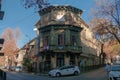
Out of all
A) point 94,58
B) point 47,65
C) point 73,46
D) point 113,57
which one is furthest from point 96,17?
point 113,57

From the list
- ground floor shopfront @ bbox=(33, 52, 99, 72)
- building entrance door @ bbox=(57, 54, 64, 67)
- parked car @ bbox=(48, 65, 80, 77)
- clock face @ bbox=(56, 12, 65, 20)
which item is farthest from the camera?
clock face @ bbox=(56, 12, 65, 20)

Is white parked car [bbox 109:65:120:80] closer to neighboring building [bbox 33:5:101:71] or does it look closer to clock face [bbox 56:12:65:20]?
neighboring building [bbox 33:5:101:71]

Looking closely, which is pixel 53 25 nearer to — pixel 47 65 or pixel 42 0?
pixel 47 65

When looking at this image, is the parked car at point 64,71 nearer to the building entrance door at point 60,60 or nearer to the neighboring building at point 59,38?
the neighboring building at point 59,38

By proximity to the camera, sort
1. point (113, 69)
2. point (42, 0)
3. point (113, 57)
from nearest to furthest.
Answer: point (42, 0)
point (113, 69)
point (113, 57)

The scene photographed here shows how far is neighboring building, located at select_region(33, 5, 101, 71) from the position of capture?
63656 millimetres

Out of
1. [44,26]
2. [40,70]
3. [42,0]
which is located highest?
[44,26]

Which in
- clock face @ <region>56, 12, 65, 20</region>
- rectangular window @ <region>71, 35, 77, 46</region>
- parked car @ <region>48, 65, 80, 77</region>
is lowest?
parked car @ <region>48, 65, 80, 77</region>

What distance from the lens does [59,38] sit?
64.6m

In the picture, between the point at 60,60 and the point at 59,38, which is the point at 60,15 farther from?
the point at 60,60

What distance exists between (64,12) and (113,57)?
131 feet

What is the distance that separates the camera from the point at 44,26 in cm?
6556

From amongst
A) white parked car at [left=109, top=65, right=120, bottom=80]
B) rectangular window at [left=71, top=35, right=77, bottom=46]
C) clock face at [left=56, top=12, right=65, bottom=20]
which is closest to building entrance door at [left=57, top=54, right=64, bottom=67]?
rectangular window at [left=71, top=35, right=77, bottom=46]

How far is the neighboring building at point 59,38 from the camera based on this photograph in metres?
63.7
